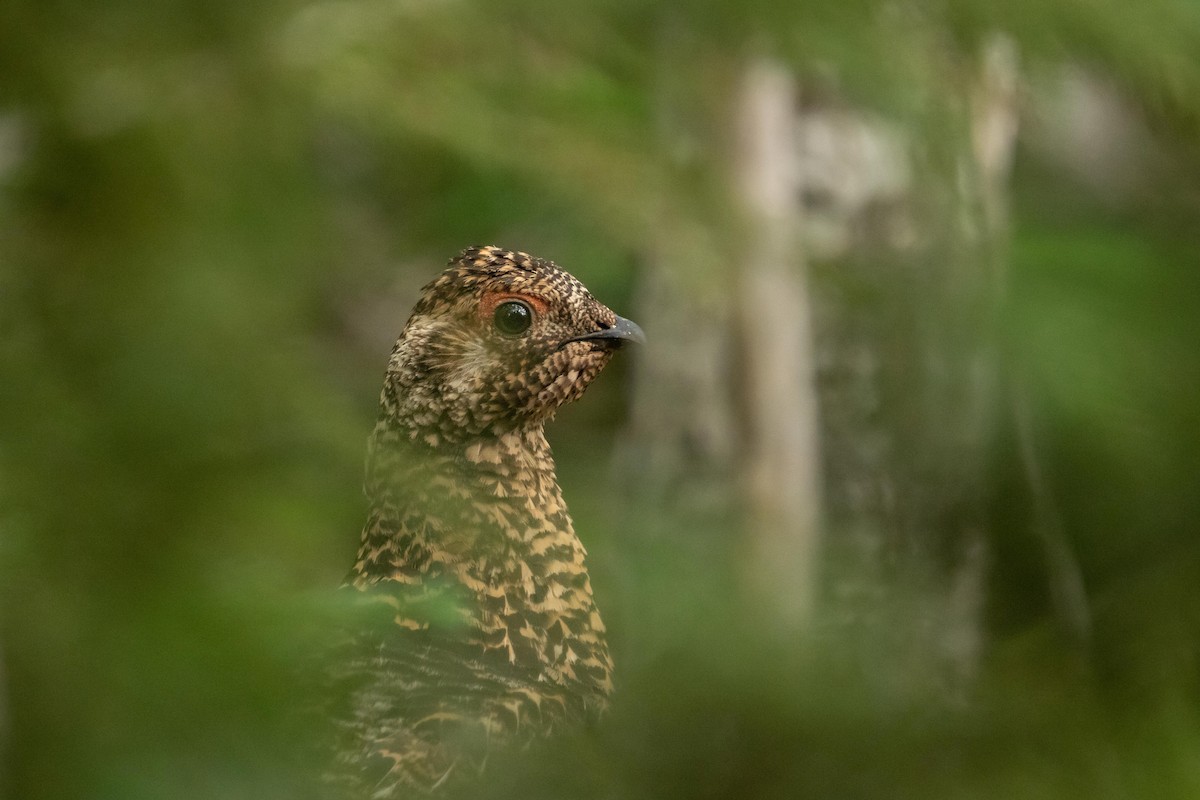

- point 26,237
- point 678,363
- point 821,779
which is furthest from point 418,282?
point 821,779

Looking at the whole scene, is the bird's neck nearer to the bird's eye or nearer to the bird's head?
the bird's head

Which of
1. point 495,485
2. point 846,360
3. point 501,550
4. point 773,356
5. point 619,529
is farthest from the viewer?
point 773,356

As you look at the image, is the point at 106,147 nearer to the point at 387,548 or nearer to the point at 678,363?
the point at 387,548

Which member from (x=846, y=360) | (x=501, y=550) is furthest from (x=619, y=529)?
(x=846, y=360)

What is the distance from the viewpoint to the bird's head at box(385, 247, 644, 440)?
188 cm

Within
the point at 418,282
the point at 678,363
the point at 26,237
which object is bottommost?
the point at 26,237

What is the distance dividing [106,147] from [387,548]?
845mm

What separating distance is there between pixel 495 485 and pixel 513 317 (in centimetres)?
27

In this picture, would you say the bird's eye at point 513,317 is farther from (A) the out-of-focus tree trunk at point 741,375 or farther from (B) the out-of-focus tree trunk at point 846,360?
(A) the out-of-focus tree trunk at point 741,375

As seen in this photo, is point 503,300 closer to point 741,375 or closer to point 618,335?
point 618,335

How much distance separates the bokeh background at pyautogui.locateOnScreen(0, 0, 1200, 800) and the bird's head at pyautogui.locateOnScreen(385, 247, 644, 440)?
21 centimetres

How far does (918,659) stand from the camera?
2.64ft

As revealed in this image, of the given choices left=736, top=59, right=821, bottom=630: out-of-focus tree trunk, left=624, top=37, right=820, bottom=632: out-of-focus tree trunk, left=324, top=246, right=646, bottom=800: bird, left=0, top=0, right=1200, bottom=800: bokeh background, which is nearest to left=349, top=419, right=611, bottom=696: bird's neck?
left=324, top=246, right=646, bottom=800: bird

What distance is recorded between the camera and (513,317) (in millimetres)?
1932
